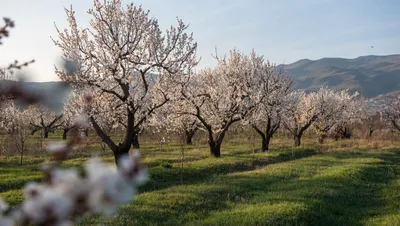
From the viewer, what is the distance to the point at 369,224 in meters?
11.8

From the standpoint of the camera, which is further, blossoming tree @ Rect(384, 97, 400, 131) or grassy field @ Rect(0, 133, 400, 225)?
blossoming tree @ Rect(384, 97, 400, 131)

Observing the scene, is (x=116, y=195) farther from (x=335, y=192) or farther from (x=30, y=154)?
(x=30, y=154)

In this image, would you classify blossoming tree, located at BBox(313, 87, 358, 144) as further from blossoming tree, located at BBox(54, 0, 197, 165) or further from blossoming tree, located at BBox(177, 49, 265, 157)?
blossoming tree, located at BBox(54, 0, 197, 165)

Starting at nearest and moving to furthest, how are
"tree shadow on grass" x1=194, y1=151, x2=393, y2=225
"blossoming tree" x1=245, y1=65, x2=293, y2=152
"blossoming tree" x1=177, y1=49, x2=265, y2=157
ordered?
"tree shadow on grass" x1=194, y1=151, x2=393, y2=225
"blossoming tree" x1=177, y1=49, x2=265, y2=157
"blossoming tree" x1=245, y1=65, x2=293, y2=152

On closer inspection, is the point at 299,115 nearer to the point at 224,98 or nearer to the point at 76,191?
the point at 224,98

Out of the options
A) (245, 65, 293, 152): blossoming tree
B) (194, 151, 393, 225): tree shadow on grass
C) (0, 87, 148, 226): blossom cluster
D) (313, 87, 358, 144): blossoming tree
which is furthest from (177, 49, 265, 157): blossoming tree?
(0, 87, 148, 226): blossom cluster

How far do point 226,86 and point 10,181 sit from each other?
733 inches

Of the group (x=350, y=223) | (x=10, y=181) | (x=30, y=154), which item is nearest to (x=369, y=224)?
(x=350, y=223)

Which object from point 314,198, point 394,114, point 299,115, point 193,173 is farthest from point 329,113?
point 314,198

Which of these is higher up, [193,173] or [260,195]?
[193,173]

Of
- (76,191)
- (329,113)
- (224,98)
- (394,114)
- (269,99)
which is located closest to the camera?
(76,191)

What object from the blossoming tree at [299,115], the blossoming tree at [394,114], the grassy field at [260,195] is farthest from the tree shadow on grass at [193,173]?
the blossoming tree at [394,114]

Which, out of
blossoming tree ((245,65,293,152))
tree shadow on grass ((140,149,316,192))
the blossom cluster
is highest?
blossoming tree ((245,65,293,152))

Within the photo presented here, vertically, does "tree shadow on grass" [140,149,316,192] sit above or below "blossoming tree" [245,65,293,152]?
below
